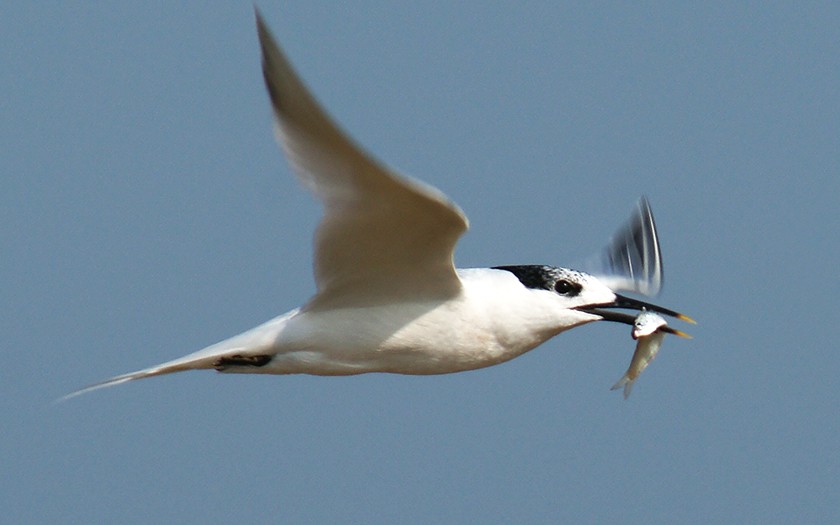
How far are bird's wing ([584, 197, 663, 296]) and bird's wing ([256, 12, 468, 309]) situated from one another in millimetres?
2271

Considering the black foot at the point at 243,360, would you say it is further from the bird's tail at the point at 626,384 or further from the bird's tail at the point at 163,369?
the bird's tail at the point at 626,384

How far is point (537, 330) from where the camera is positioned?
7270 mm

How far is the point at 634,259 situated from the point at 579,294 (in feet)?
6.19

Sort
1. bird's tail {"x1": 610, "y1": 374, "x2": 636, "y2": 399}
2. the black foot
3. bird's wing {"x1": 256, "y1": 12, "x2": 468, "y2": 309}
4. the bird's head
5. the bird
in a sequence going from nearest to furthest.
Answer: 1. bird's wing {"x1": 256, "y1": 12, "x2": 468, "y2": 309}
2. the bird
3. the black foot
4. the bird's head
5. bird's tail {"x1": 610, "y1": 374, "x2": 636, "y2": 399}

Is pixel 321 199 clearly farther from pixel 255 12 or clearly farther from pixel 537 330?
pixel 537 330

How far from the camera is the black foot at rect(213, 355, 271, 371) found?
7.03 m

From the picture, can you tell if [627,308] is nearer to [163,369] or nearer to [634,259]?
[634,259]

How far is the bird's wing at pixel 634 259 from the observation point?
8.89m

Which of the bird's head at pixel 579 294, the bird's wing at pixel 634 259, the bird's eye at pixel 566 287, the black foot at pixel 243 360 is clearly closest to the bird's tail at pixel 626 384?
the bird's head at pixel 579 294

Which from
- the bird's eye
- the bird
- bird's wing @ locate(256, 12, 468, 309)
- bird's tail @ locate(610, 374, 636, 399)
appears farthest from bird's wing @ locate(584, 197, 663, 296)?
bird's wing @ locate(256, 12, 468, 309)

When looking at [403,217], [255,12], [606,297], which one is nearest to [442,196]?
[403,217]

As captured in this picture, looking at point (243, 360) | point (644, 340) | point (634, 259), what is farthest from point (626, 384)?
point (243, 360)

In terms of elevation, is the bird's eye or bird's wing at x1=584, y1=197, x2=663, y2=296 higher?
bird's wing at x1=584, y1=197, x2=663, y2=296

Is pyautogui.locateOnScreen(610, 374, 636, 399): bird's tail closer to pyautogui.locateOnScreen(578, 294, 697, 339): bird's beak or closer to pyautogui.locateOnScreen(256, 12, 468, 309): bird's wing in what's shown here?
pyautogui.locateOnScreen(578, 294, 697, 339): bird's beak
